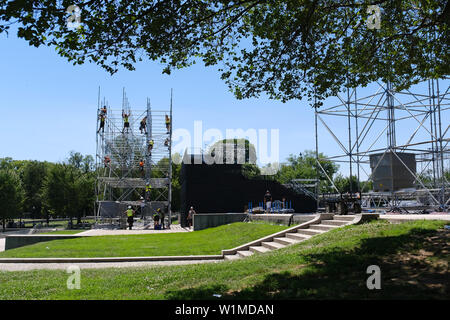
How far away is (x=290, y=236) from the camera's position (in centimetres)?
1395

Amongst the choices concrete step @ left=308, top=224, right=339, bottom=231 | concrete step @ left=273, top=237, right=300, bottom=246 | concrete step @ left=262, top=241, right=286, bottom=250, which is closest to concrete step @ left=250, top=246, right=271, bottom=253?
concrete step @ left=262, top=241, right=286, bottom=250

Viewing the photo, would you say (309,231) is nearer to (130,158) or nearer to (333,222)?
(333,222)

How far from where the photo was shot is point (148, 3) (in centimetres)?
902

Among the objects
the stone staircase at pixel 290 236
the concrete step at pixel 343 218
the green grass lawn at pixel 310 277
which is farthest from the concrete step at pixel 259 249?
the green grass lawn at pixel 310 277

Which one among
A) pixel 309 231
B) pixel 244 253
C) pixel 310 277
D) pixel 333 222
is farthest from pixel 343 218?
pixel 310 277

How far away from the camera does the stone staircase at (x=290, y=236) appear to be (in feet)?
43.2

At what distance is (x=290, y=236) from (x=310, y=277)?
728 centimetres

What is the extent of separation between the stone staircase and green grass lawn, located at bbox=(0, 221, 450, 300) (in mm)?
2684

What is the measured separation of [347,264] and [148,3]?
7.20 meters

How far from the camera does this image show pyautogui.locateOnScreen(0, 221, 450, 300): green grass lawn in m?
5.81

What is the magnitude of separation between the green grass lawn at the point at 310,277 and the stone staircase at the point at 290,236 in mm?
2684

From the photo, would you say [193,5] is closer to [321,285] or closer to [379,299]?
[321,285]

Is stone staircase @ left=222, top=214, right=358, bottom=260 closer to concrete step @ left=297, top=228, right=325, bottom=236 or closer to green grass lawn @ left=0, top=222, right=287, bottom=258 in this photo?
concrete step @ left=297, top=228, right=325, bottom=236
